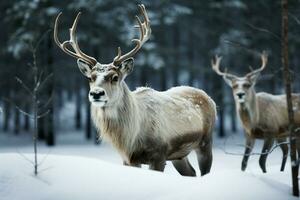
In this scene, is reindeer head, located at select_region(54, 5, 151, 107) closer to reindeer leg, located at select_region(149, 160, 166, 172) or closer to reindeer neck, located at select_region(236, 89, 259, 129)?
reindeer leg, located at select_region(149, 160, 166, 172)

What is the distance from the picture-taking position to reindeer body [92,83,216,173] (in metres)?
6.49

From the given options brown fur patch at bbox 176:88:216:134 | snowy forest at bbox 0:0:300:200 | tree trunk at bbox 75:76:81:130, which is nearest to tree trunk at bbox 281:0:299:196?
snowy forest at bbox 0:0:300:200

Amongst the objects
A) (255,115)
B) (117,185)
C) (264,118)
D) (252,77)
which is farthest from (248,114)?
(117,185)

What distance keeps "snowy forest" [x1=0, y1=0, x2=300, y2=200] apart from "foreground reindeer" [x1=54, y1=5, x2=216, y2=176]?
0.7 inches

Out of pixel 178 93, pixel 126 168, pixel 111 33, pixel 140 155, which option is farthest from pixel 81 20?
pixel 126 168

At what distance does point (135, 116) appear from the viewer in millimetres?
6613

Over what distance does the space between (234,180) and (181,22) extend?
1785 centimetres

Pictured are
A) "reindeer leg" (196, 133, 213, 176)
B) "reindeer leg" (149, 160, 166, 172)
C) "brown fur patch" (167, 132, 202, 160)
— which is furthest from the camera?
"reindeer leg" (196, 133, 213, 176)

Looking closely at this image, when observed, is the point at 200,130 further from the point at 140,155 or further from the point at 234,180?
the point at 234,180

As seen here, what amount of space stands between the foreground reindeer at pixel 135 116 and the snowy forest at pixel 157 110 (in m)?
0.02

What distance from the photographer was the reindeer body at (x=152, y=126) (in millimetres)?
6488

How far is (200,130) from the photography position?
7.58 m

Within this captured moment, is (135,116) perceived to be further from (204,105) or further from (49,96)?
(49,96)

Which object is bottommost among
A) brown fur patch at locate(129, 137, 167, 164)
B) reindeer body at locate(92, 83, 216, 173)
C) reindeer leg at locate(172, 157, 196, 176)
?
reindeer leg at locate(172, 157, 196, 176)
